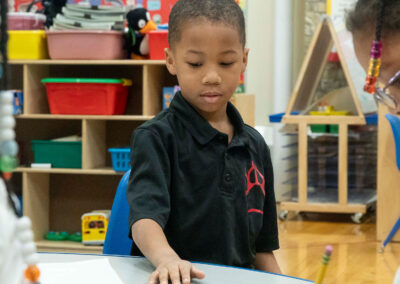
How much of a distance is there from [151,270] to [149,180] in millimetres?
192

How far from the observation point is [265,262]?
1118mm

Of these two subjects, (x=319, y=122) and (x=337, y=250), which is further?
(x=319, y=122)

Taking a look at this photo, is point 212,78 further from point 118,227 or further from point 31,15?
point 31,15

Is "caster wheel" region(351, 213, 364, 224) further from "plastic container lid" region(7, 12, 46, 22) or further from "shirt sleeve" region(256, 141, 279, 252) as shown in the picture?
"shirt sleeve" region(256, 141, 279, 252)

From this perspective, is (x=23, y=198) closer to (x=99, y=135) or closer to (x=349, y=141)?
(x=99, y=135)

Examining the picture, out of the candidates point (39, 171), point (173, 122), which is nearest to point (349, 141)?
point (39, 171)

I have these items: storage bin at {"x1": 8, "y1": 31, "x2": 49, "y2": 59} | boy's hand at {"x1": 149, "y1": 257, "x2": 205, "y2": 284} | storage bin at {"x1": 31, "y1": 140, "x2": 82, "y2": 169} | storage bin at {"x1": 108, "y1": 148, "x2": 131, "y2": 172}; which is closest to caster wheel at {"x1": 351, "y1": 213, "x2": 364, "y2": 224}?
storage bin at {"x1": 108, "y1": 148, "x2": 131, "y2": 172}

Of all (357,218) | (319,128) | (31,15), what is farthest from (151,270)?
(319,128)

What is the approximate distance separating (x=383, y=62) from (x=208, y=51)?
0.34 meters

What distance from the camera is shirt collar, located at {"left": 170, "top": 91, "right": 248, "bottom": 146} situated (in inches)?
41.3

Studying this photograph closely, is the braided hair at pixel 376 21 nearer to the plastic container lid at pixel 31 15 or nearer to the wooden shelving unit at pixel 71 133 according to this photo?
the wooden shelving unit at pixel 71 133

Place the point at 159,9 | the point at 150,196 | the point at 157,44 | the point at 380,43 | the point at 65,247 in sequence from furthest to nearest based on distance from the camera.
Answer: the point at 159,9 < the point at 65,247 < the point at 157,44 < the point at 150,196 < the point at 380,43

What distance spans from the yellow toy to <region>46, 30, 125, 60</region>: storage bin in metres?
0.77

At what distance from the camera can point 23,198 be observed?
3244 millimetres
